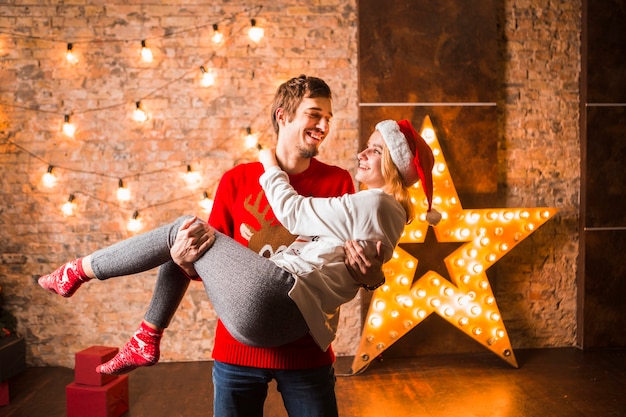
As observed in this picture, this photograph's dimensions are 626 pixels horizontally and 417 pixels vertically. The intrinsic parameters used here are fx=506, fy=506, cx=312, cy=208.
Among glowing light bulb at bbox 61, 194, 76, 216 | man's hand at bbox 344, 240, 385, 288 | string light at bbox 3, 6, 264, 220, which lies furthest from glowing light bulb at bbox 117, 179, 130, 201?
man's hand at bbox 344, 240, 385, 288

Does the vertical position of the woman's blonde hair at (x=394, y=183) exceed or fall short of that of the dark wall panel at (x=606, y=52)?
it falls short

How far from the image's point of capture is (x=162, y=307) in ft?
6.05

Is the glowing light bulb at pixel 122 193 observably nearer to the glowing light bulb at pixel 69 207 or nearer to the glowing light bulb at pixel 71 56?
the glowing light bulb at pixel 69 207

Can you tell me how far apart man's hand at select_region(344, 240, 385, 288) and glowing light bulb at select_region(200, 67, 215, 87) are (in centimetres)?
300

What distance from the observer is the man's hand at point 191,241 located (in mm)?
1599

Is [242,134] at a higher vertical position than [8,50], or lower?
lower

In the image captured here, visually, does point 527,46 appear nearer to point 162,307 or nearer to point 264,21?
point 264,21

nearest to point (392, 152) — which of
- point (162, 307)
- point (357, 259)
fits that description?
point (357, 259)

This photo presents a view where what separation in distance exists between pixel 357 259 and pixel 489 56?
343cm

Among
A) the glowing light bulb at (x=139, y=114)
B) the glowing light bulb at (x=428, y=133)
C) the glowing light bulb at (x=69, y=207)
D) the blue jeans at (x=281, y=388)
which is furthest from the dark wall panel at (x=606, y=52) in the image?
the glowing light bulb at (x=69, y=207)

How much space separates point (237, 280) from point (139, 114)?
3.14 m

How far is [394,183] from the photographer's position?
1946 mm

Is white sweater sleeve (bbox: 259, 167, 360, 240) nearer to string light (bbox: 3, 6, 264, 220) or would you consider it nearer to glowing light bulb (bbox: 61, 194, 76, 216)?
string light (bbox: 3, 6, 264, 220)

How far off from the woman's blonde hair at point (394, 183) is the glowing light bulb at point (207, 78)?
8.90 ft
